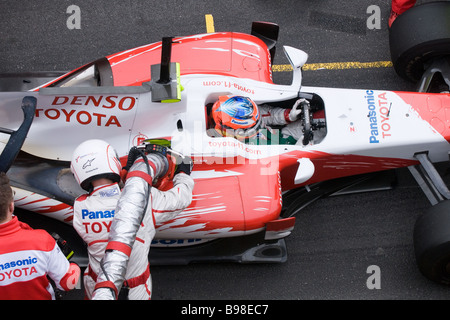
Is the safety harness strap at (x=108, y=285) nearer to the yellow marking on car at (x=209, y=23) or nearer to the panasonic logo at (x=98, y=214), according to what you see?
the panasonic logo at (x=98, y=214)

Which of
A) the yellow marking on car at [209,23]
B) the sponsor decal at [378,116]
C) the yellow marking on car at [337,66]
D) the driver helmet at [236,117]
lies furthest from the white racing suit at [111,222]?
the yellow marking on car at [209,23]

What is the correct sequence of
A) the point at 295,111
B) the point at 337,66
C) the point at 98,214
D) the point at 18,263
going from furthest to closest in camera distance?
the point at 337,66 → the point at 295,111 → the point at 98,214 → the point at 18,263

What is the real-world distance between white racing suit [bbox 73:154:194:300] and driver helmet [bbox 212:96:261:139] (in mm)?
778

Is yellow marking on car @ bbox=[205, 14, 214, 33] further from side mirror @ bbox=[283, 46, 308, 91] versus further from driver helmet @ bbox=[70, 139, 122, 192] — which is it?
driver helmet @ bbox=[70, 139, 122, 192]

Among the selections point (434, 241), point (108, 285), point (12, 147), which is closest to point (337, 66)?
point (434, 241)

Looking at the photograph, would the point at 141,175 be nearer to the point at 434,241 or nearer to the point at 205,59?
the point at 205,59

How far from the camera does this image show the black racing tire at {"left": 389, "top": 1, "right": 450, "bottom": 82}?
203 inches

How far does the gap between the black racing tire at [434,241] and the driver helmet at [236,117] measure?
1584 millimetres

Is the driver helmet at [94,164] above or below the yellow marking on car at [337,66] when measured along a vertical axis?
below

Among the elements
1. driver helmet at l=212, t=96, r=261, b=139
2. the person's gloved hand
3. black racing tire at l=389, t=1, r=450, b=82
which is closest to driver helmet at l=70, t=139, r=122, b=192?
driver helmet at l=212, t=96, r=261, b=139

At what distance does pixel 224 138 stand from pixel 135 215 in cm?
134

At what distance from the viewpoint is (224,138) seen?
4535 mm

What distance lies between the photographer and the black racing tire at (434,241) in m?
4.44

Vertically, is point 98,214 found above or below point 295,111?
below
